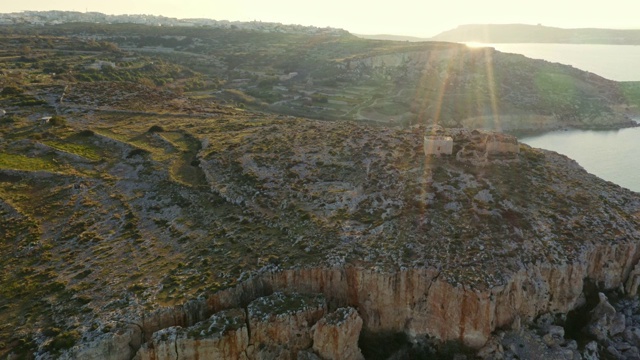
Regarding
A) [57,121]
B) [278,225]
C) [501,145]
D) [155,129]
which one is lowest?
[278,225]

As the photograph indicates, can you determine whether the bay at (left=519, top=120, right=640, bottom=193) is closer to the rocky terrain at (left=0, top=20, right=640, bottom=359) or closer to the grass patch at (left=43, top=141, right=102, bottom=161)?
the rocky terrain at (left=0, top=20, right=640, bottom=359)

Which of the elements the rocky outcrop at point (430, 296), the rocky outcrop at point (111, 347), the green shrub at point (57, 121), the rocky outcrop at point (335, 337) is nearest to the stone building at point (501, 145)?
the rocky outcrop at point (430, 296)

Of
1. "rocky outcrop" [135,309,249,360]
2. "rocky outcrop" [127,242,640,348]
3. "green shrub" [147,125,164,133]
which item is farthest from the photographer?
"green shrub" [147,125,164,133]

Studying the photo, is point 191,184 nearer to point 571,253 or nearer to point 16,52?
point 571,253

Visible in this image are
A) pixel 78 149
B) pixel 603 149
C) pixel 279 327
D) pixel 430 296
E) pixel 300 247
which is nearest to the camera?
pixel 279 327

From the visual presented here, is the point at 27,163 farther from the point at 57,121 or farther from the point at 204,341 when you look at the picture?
the point at 204,341

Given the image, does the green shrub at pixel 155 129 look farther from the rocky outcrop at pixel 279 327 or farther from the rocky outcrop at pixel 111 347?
the rocky outcrop at pixel 279 327

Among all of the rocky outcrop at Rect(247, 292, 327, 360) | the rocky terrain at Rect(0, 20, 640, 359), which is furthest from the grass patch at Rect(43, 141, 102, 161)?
the rocky outcrop at Rect(247, 292, 327, 360)

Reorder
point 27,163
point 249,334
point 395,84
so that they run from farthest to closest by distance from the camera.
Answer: point 395,84
point 27,163
point 249,334

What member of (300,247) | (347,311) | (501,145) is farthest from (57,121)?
(501,145)
